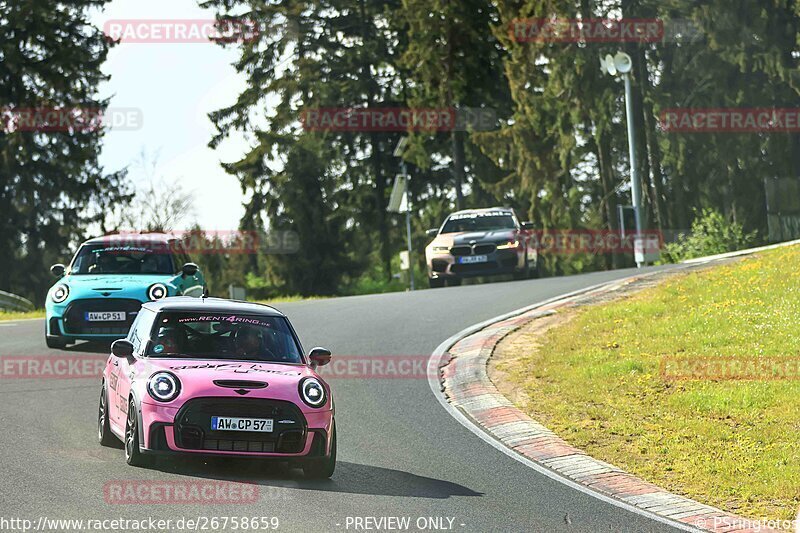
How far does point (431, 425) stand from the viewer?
45.4 ft

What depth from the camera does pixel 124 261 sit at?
65.4ft

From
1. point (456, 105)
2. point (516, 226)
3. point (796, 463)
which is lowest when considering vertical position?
point (796, 463)

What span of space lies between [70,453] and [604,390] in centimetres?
630

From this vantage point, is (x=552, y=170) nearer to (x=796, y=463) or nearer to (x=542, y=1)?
(x=542, y=1)

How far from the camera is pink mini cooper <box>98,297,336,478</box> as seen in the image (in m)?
10.5

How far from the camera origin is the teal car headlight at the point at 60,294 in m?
18.9

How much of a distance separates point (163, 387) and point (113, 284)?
8.68 metres

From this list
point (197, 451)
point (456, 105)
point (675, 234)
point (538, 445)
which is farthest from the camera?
point (456, 105)

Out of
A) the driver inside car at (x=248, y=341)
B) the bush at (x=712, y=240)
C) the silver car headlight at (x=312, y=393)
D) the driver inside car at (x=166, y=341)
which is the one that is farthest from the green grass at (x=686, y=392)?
the bush at (x=712, y=240)

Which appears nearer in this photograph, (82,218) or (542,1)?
(542,1)

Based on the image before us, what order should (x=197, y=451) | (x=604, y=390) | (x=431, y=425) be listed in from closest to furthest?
(x=197, y=451) → (x=431, y=425) → (x=604, y=390)

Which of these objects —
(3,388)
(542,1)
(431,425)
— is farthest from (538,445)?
(542,1)

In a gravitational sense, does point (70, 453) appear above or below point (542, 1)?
below

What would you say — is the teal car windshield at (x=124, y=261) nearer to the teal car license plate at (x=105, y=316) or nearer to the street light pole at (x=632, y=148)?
the teal car license plate at (x=105, y=316)
